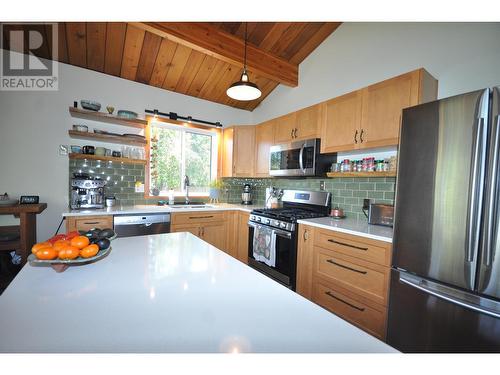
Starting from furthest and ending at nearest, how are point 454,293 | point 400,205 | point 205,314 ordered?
point 400,205, point 454,293, point 205,314

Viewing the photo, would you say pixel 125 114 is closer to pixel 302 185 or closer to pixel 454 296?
pixel 302 185

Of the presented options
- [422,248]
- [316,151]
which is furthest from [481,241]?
[316,151]

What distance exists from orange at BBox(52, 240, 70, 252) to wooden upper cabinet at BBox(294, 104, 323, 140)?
2397 mm

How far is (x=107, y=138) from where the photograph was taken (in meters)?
2.75

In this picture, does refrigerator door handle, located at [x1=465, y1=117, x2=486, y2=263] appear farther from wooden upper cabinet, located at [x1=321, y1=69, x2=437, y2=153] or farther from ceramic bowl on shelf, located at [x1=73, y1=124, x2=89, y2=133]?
ceramic bowl on shelf, located at [x1=73, y1=124, x2=89, y2=133]

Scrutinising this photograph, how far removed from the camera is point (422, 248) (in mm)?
1325

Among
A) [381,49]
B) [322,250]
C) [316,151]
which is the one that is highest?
[381,49]

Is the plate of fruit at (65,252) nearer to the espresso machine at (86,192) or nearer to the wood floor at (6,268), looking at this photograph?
the espresso machine at (86,192)

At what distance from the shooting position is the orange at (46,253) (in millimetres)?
768

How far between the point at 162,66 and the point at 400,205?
310 centimetres

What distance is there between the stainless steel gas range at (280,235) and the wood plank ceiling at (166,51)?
1.97 meters

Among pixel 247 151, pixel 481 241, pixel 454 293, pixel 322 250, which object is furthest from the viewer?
pixel 247 151

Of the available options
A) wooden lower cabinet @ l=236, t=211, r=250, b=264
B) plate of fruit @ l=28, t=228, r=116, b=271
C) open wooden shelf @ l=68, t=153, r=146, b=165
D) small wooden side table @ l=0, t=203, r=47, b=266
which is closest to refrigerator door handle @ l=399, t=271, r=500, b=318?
plate of fruit @ l=28, t=228, r=116, b=271
